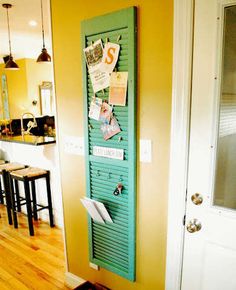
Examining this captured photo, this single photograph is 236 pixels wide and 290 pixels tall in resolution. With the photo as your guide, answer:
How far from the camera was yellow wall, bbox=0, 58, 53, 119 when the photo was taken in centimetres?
667

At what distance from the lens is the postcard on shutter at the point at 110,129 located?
1.59 meters

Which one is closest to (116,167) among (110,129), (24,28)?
(110,129)

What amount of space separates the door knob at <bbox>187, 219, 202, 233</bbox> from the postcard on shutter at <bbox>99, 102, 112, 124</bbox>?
78cm

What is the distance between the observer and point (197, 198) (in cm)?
134

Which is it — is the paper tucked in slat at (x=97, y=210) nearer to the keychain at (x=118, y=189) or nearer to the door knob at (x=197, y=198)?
the keychain at (x=118, y=189)

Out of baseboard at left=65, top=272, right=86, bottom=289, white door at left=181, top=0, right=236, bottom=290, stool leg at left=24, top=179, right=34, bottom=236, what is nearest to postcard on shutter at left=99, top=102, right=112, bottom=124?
white door at left=181, top=0, right=236, bottom=290

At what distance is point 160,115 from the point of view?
1.43 metres

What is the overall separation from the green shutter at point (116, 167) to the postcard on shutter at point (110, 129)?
29 millimetres

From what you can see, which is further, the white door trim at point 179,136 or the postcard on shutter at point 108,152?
the postcard on shutter at point 108,152

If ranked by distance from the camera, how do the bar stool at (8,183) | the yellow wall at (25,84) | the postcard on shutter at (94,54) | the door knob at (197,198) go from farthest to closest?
1. the yellow wall at (25,84)
2. the bar stool at (8,183)
3. the postcard on shutter at (94,54)
4. the door knob at (197,198)

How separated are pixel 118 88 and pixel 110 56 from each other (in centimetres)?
20

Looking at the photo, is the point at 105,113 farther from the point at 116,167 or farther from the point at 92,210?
the point at 92,210

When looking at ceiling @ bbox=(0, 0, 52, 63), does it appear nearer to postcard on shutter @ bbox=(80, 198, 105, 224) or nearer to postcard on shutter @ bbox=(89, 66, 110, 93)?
postcard on shutter @ bbox=(89, 66, 110, 93)

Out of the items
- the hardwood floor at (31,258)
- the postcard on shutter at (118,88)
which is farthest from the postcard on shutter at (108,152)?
the hardwood floor at (31,258)
